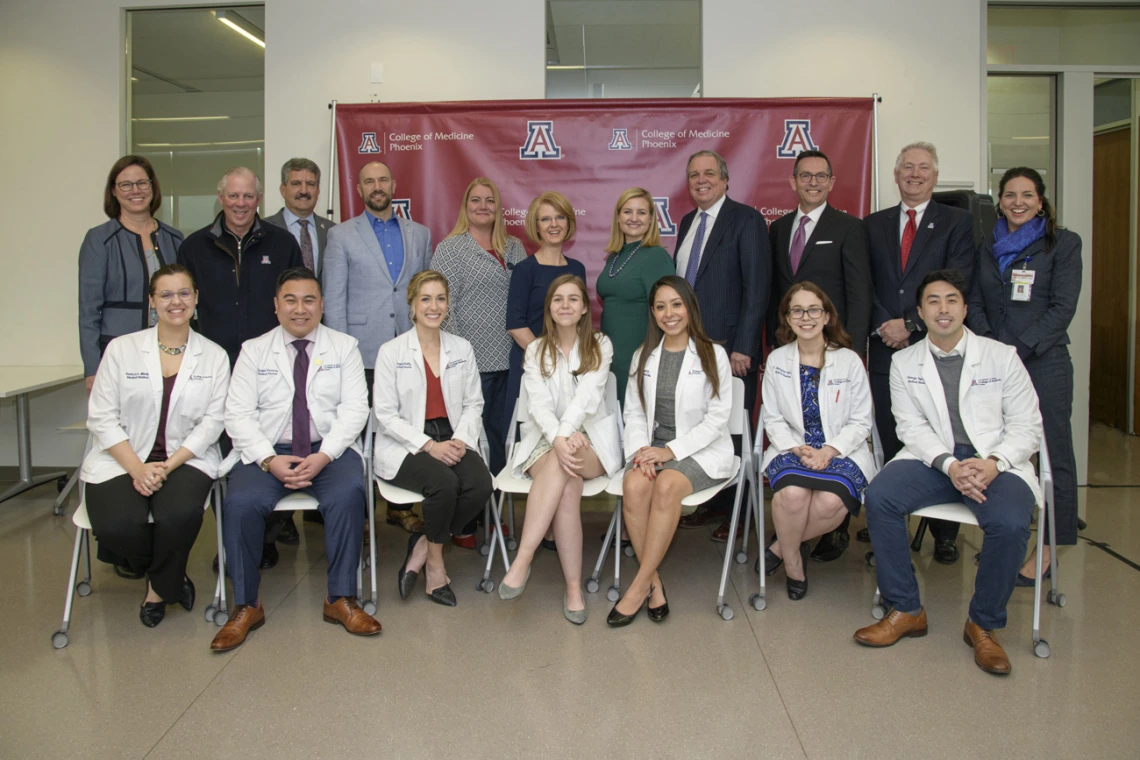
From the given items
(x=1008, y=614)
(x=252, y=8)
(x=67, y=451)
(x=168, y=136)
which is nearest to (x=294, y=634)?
(x=1008, y=614)

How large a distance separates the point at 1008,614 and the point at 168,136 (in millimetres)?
5661

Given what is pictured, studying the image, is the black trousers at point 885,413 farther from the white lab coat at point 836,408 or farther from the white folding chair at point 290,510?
the white folding chair at point 290,510

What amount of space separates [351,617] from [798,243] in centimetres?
264

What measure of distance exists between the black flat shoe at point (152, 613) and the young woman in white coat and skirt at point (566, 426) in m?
1.43

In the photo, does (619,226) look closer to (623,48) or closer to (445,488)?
(445,488)

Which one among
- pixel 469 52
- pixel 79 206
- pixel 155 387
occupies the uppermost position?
pixel 469 52

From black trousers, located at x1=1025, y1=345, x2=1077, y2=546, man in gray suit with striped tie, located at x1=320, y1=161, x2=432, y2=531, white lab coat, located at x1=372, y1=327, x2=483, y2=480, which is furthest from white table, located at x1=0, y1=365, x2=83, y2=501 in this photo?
black trousers, located at x1=1025, y1=345, x2=1077, y2=546

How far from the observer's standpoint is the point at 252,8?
5.27 meters

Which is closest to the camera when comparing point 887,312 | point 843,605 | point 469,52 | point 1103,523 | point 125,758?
point 125,758

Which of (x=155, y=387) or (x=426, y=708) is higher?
(x=155, y=387)

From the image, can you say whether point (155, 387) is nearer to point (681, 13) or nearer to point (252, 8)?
point (252, 8)

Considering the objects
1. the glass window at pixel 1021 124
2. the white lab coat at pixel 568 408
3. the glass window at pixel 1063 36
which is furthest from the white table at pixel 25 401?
the glass window at pixel 1063 36

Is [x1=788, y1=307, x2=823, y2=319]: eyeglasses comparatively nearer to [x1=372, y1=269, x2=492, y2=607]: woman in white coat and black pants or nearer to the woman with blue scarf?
the woman with blue scarf

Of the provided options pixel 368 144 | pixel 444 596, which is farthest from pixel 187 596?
pixel 368 144
